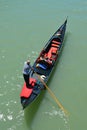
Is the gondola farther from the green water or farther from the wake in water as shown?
the wake in water

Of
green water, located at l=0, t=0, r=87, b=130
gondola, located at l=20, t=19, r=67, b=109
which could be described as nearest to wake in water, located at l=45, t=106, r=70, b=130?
green water, located at l=0, t=0, r=87, b=130

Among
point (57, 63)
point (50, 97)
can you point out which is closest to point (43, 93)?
point (50, 97)

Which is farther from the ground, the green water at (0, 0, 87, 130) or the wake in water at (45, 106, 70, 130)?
the green water at (0, 0, 87, 130)

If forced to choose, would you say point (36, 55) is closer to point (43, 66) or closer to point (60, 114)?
point (43, 66)

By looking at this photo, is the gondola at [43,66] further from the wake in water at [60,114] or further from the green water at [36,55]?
the wake in water at [60,114]

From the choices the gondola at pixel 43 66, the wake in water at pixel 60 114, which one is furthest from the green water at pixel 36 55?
the gondola at pixel 43 66

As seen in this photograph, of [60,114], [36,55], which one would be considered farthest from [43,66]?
[60,114]

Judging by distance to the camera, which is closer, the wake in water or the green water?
Answer: the wake in water
